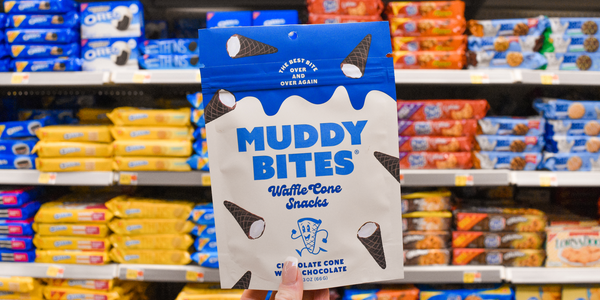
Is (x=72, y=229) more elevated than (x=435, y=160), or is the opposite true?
(x=435, y=160)

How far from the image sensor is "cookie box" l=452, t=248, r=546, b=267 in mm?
1498

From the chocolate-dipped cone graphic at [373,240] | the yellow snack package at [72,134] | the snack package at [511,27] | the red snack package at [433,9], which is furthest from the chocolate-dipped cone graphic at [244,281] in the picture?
the snack package at [511,27]

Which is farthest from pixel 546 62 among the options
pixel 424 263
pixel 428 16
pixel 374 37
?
pixel 374 37

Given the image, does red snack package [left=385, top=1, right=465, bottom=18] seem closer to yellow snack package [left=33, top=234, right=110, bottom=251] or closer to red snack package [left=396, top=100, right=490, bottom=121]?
red snack package [left=396, top=100, right=490, bottom=121]

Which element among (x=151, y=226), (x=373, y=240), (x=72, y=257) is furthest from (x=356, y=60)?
(x=72, y=257)

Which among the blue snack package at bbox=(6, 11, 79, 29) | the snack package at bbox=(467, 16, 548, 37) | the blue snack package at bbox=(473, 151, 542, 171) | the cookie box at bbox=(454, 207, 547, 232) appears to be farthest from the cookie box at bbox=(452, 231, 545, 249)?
the blue snack package at bbox=(6, 11, 79, 29)

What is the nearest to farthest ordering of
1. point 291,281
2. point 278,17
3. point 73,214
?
1. point 291,281
2. point 278,17
3. point 73,214

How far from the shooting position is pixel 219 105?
648 mm

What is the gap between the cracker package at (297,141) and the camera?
64cm

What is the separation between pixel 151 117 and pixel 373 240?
4.10 feet

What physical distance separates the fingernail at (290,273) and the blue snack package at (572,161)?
1436mm

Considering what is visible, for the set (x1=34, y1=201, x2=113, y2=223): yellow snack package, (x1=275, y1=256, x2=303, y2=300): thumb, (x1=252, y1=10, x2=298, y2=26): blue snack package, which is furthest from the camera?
(x1=34, y1=201, x2=113, y2=223): yellow snack package

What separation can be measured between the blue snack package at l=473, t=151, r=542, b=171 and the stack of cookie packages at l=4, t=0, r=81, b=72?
195cm

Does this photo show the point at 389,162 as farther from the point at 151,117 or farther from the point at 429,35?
the point at 151,117
